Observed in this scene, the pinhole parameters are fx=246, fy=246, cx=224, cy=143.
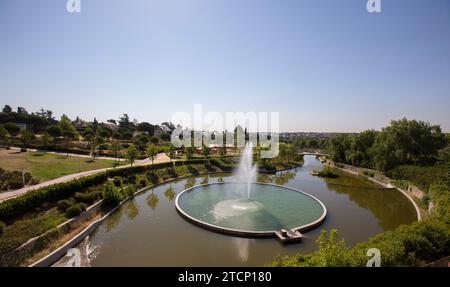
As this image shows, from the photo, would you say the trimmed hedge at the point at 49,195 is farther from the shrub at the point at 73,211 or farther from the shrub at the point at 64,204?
the shrub at the point at 73,211

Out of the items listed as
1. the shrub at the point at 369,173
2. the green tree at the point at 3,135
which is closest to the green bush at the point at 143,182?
the green tree at the point at 3,135

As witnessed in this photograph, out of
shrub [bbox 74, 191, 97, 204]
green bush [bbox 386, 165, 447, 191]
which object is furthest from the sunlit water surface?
green bush [bbox 386, 165, 447, 191]

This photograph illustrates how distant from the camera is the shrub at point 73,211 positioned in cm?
1325

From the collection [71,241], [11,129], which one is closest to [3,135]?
[11,129]

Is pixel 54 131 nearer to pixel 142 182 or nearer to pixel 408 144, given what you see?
pixel 142 182

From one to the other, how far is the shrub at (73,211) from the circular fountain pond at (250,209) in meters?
5.67

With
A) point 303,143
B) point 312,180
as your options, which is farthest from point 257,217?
point 303,143

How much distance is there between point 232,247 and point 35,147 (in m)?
35.1

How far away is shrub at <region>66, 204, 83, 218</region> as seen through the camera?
1325 cm

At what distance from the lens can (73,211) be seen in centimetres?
1341

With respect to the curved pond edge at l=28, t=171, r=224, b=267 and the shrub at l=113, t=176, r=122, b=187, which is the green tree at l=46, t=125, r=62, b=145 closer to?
the shrub at l=113, t=176, r=122, b=187

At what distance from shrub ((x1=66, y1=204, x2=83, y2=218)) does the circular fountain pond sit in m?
5.67

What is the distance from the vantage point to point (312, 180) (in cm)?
2830
